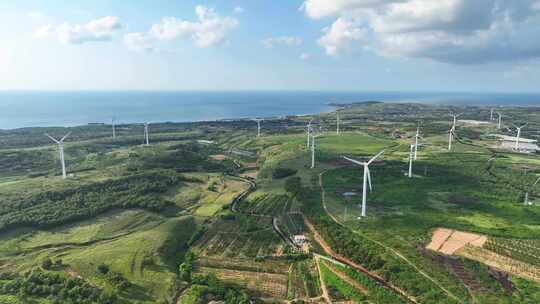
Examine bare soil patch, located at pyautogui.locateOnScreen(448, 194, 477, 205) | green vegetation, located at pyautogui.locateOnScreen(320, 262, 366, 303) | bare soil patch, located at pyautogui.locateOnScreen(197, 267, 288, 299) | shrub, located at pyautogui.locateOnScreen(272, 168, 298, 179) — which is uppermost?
shrub, located at pyautogui.locateOnScreen(272, 168, 298, 179)

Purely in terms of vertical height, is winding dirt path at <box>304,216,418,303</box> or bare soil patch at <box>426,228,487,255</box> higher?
bare soil patch at <box>426,228,487,255</box>

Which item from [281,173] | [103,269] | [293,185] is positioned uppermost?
[281,173]

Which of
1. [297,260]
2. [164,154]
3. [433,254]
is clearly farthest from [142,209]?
[433,254]

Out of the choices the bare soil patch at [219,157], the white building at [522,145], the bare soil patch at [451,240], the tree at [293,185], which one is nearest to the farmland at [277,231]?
the bare soil patch at [451,240]

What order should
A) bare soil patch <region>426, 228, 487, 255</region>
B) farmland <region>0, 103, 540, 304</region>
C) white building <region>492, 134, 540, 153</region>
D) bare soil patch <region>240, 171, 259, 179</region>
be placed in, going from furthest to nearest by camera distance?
white building <region>492, 134, 540, 153</region> → bare soil patch <region>240, 171, 259, 179</region> → bare soil patch <region>426, 228, 487, 255</region> → farmland <region>0, 103, 540, 304</region>

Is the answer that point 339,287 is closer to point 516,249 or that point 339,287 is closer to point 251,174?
point 516,249

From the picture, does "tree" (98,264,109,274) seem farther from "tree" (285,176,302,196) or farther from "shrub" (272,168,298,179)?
"shrub" (272,168,298,179)

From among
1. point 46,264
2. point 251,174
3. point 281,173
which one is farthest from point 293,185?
point 46,264

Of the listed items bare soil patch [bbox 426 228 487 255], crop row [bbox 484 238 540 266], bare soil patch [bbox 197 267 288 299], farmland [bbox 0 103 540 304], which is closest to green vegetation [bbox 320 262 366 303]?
farmland [bbox 0 103 540 304]

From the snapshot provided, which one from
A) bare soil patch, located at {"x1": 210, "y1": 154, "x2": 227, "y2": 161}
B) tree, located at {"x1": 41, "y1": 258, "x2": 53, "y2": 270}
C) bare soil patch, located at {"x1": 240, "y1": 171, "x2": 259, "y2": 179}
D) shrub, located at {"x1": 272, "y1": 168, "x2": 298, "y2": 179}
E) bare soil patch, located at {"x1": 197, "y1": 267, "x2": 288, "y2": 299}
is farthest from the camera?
bare soil patch, located at {"x1": 210, "y1": 154, "x2": 227, "y2": 161}

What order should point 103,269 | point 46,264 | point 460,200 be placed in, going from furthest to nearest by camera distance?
point 460,200 < point 46,264 < point 103,269

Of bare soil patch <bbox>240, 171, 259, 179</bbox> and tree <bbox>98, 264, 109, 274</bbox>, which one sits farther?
bare soil patch <bbox>240, 171, 259, 179</bbox>

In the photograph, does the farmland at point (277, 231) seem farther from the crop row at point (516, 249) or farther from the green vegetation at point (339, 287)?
the crop row at point (516, 249)
